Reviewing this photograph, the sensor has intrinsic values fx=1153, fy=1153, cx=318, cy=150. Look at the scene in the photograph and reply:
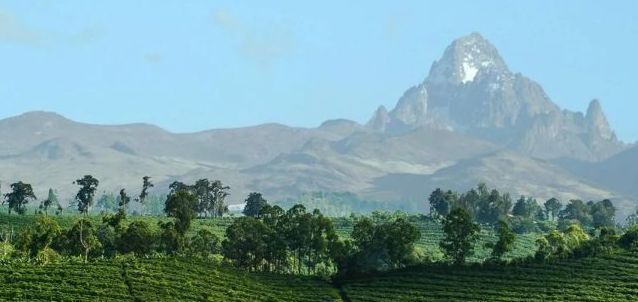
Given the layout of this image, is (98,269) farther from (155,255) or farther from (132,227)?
(132,227)

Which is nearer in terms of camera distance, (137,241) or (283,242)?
(137,241)

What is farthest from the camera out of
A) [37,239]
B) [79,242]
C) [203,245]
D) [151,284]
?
[203,245]

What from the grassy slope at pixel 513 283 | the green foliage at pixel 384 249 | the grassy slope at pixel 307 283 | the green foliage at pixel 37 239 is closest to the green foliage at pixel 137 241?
the green foliage at pixel 37 239

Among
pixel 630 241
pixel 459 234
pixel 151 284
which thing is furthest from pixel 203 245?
pixel 630 241

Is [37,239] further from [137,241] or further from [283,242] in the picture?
[283,242]

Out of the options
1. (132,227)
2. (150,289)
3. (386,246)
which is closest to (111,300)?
(150,289)

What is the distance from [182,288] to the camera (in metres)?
120

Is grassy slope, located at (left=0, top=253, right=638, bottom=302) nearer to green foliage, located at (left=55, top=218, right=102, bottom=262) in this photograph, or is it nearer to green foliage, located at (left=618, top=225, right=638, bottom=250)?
green foliage, located at (left=618, top=225, right=638, bottom=250)

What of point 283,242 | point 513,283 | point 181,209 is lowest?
point 513,283

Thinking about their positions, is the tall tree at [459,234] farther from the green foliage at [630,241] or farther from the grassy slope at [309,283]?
the green foliage at [630,241]

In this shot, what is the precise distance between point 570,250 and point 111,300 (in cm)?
6509

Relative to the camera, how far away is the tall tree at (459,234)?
151500 millimetres

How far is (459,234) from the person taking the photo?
152 m

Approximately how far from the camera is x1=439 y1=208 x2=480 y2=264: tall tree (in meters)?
152
